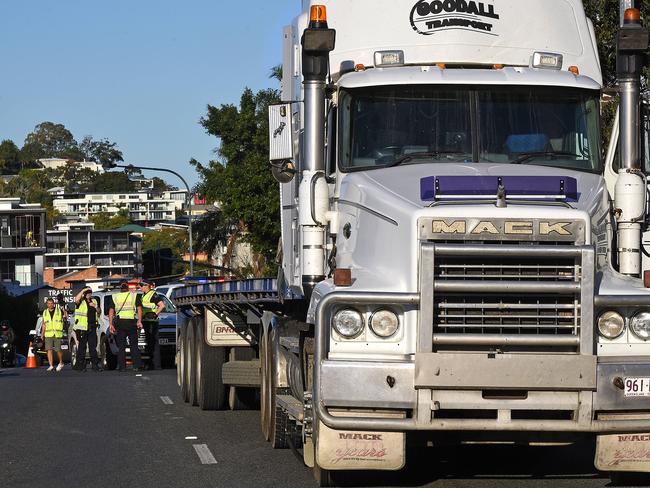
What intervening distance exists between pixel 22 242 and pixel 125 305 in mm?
108744

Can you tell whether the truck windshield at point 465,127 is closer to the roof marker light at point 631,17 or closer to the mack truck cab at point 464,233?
the mack truck cab at point 464,233

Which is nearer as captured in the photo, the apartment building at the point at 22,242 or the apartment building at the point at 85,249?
the apartment building at the point at 22,242

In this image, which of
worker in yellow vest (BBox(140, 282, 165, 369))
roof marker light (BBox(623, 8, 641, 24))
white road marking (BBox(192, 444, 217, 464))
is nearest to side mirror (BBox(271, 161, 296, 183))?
white road marking (BBox(192, 444, 217, 464))

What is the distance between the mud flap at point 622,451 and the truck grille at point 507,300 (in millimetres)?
676

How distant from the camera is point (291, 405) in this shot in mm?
11328

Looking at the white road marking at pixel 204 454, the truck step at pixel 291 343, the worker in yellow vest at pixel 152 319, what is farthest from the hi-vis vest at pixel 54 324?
the truck step at pixel 291 343

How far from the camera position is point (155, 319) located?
29.0 meters

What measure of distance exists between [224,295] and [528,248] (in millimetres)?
7276

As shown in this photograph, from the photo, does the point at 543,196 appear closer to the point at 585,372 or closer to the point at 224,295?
the point at 585,372

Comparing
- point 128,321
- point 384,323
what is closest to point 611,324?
point 384,323

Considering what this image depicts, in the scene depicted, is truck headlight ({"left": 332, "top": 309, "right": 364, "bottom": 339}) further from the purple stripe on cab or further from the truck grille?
the purple stripe on cab

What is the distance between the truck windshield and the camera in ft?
35.0

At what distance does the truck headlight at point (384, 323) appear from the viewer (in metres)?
9.50

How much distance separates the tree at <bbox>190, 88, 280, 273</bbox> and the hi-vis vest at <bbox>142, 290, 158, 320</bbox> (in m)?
19.1
